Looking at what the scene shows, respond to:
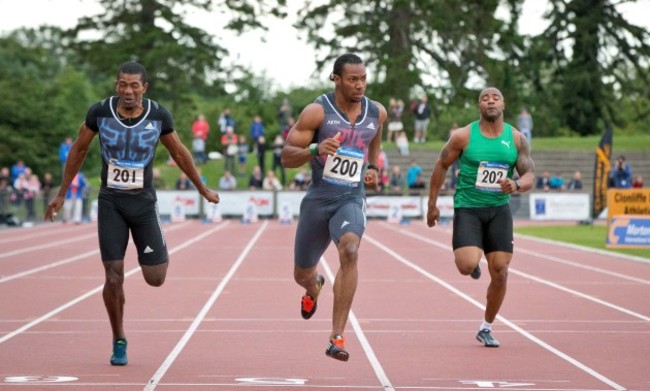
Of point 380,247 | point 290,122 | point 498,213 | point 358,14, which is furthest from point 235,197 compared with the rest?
point 498,213

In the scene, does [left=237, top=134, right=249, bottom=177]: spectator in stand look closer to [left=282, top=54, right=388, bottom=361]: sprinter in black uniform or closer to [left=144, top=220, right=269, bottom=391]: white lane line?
[left=144, top=220, right=269, bottom=391]: white lane line

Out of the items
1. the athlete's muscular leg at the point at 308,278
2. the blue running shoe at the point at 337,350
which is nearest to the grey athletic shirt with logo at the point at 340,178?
the athlete's muscular leg at the point at 308,278

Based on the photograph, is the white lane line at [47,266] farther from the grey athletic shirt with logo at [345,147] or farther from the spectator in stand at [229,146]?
the spectator in stand at [229,146]

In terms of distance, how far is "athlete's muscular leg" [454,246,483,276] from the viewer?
1116 centimetres

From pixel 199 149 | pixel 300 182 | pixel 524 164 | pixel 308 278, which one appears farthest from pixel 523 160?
pixel 199 149

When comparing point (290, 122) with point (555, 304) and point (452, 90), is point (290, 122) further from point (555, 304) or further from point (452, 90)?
point (555, 304)

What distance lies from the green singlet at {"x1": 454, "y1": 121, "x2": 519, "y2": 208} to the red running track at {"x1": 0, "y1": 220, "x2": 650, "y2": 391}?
1.17 m

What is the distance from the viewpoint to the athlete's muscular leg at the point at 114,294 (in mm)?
9852

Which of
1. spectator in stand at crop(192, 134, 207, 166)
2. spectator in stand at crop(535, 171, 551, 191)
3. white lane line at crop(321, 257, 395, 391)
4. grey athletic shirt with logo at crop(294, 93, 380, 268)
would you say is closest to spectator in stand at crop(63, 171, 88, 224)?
spectator in stand at crop(192, 134, 207, 166)

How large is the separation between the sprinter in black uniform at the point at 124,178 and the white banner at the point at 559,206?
33012 millimetres

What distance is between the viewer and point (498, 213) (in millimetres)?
11344

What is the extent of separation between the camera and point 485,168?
1130 centimetres

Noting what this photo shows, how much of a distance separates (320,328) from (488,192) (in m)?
2.27

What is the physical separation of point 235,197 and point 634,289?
85.5 ft
